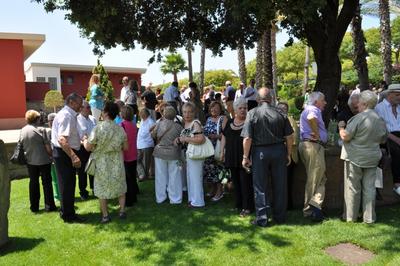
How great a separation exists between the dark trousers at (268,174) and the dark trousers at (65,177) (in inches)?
112

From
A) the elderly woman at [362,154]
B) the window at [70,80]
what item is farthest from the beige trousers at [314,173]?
the window at [70,80]

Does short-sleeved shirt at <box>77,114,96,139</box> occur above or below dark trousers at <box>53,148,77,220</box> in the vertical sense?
above

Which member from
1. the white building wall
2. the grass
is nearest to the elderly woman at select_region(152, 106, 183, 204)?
the grass

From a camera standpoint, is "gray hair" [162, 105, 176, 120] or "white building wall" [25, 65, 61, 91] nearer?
"gray hair" [162, 105, 176, 120]

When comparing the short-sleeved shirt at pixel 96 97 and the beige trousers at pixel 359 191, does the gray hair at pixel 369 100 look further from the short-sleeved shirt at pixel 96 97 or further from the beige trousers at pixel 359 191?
the short-sleeved shirt at pixel 96 97

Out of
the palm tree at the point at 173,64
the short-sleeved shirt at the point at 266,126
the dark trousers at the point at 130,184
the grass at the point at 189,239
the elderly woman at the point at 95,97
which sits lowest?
the grass at the point at 189,239

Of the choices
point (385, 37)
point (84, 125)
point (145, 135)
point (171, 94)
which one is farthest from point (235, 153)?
point (385, 37)

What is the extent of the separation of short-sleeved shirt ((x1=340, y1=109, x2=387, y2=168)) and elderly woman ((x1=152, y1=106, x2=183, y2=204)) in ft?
9.82

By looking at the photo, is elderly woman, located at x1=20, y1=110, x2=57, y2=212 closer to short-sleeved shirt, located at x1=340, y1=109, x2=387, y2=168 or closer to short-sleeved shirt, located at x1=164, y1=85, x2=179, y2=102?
short-sleeved shirt, located at x1=340, y1=109, x2=387, y2=168

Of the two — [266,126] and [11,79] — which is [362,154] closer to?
[266,126]

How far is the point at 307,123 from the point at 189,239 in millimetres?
2426

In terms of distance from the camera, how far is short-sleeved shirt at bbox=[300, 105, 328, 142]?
6.37m

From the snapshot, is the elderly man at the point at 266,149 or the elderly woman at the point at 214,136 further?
the elderly woman at the point at 214,136

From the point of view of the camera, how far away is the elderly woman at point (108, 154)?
21.5 feet
